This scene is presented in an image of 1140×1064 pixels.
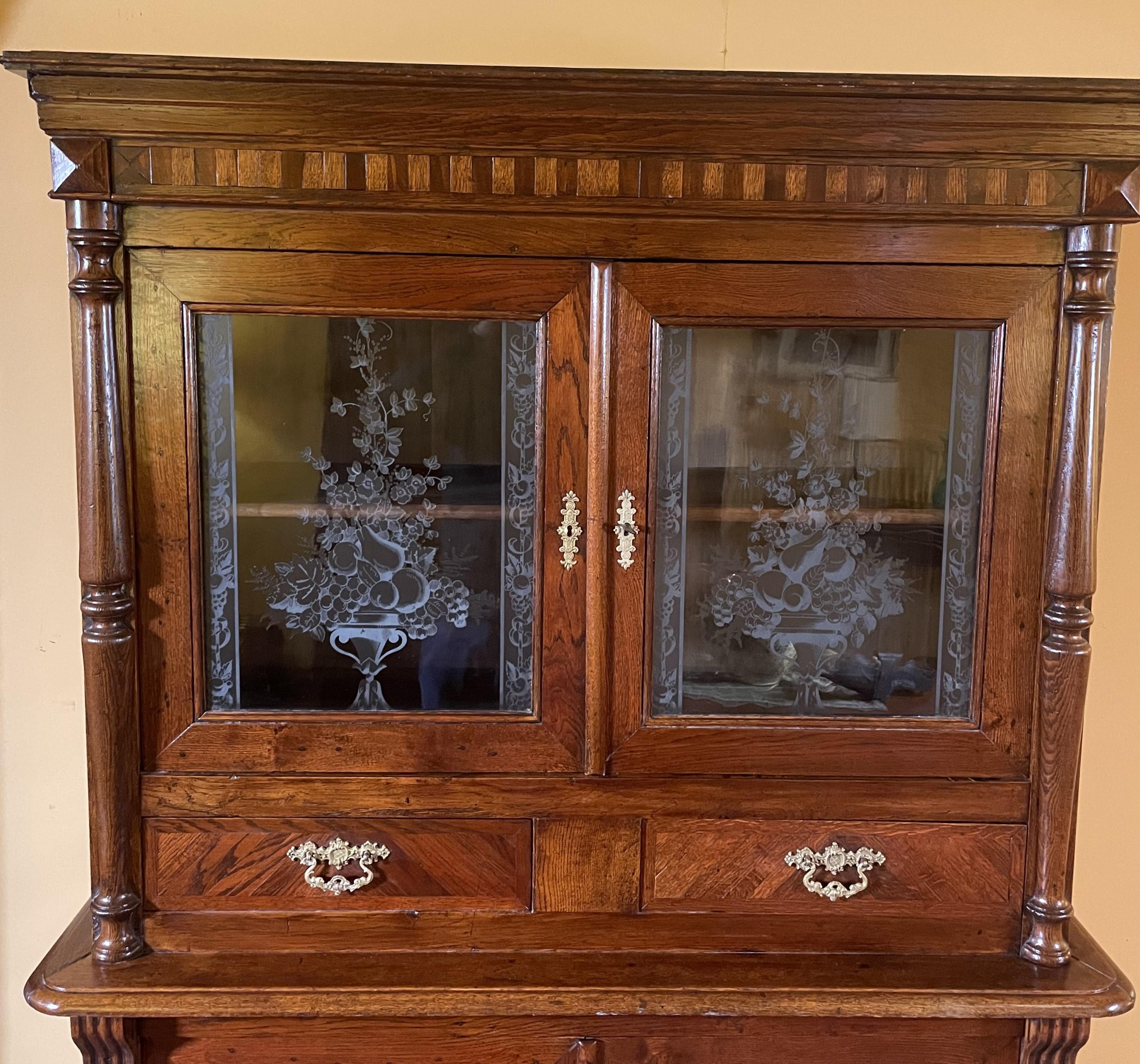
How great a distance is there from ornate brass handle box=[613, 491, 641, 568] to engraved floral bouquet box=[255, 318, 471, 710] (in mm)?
206

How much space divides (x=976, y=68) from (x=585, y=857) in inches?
52.7

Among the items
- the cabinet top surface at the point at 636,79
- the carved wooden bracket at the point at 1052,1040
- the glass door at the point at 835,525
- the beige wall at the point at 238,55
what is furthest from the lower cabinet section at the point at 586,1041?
the cabinet top surface at the point at 636,79

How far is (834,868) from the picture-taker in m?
1.27

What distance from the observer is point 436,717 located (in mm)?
1259

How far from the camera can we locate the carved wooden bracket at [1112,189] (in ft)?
3.83

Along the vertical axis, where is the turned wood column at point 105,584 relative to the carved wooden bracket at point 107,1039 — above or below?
above

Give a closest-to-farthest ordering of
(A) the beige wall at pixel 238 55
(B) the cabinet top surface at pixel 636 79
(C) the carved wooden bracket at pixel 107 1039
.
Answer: (B) the cabinet top surface at pixel 636 79, (C) the carved wooden bracket at pixel 107 1039, (A) the beige wall at pixel 238 55

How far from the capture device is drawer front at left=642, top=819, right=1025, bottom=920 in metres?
1.27

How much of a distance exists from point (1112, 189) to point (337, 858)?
1222 millimetres

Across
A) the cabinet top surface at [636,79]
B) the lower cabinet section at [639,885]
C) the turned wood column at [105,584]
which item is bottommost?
the lower cabinet section at [639,885]

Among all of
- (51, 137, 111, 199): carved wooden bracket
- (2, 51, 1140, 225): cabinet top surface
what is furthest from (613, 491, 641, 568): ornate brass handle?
(51, 137, 111, 199): carved wooden bracket

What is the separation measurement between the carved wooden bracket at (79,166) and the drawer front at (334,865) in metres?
0.75

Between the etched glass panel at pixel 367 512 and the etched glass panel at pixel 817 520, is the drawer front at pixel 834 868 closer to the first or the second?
the etched glass panel at pixel 817 520

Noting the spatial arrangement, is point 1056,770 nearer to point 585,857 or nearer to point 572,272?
point 585,857
